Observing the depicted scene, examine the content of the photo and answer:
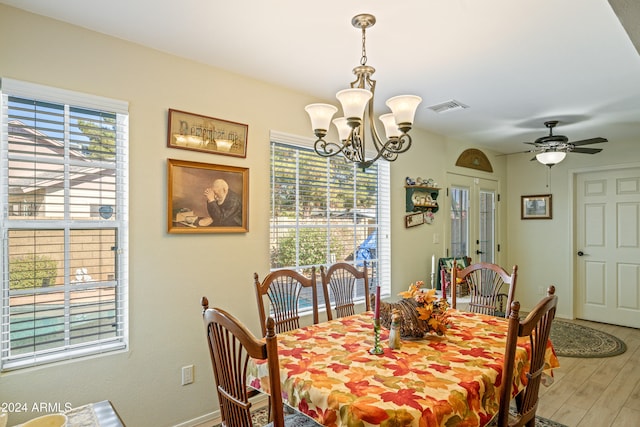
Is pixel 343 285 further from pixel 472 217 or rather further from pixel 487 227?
pixel 487 227

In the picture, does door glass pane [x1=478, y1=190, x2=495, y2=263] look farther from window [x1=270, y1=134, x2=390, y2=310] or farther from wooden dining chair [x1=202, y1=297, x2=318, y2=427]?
wooden dining chair [x1=202, y1=297, x2=318, y2=427]

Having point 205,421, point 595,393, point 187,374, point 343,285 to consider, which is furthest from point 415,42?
point 595,393

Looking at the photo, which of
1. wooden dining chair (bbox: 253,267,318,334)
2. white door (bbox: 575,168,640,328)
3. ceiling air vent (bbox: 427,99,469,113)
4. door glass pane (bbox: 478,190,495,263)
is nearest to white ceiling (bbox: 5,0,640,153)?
ceiling air vent (bbox: 427,99,469,113)

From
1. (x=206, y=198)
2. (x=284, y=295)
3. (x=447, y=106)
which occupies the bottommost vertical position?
(x=284, y=295)

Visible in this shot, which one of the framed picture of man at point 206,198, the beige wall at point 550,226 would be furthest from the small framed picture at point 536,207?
the framed picture of man at point 206,198

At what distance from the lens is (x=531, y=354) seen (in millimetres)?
1529

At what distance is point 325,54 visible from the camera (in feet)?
7.66

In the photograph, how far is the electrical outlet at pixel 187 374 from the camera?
237 cm

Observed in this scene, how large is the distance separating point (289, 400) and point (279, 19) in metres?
1.83

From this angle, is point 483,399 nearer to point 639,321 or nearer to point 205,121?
point 205,121

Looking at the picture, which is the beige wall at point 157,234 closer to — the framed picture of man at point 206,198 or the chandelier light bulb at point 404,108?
the framed picture of man at point 206,198

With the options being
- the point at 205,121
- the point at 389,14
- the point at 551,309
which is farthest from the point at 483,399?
the point at 205,121

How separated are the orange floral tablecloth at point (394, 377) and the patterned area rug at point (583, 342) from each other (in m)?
2.53

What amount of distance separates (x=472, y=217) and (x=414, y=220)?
145 centimetres
